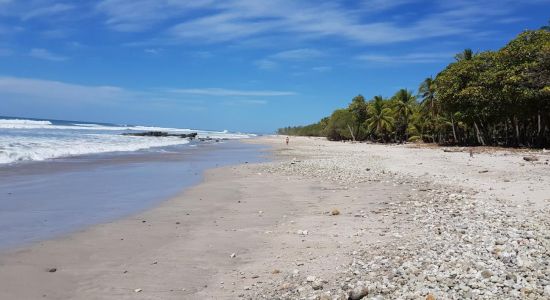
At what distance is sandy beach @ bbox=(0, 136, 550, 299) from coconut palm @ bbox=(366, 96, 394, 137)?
2141 inches

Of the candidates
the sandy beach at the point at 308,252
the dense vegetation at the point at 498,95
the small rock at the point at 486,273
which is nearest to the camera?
the small rock at the point at 486,273

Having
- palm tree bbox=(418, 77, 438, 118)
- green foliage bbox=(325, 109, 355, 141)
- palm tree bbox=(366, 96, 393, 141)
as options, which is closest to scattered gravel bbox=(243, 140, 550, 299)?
palm tree bbox=(418, 77, 438, 118)

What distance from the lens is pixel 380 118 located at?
66.1 metres

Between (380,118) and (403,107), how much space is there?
3.67 meters

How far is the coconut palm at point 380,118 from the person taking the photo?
6506 centimetres

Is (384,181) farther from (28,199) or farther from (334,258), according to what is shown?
(28,199)

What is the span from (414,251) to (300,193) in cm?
722

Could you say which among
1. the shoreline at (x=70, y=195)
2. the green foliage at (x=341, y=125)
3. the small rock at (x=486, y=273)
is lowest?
the shoreline at (x=70, y=195)

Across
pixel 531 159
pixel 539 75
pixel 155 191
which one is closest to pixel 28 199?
pixel 155 191

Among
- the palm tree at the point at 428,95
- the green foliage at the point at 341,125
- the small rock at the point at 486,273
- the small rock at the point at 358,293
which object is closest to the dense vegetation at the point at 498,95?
the palm tree at the point at 428,95

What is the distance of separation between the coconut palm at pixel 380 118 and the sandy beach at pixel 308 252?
2141 inches

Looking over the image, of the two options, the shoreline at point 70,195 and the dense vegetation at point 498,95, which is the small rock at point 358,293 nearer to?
the shoreline at point 70,195

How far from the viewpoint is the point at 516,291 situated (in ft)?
14.0

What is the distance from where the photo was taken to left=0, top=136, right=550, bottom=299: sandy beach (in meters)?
4.90
